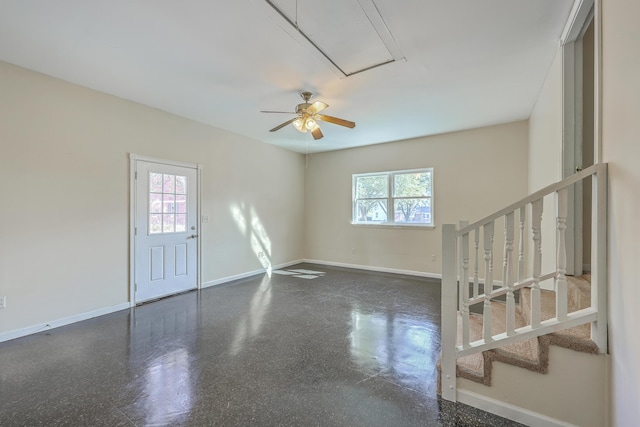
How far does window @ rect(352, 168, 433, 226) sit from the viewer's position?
5379 millimetres

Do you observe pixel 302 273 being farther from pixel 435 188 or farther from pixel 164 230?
pixel 435 188

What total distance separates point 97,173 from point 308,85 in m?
2.80

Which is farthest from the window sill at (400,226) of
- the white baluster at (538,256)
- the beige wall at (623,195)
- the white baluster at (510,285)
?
the beige wall at (623,195)

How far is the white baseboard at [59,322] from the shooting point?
279 cm

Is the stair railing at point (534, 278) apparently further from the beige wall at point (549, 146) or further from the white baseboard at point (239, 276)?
the white baseboard at point (239, 276)

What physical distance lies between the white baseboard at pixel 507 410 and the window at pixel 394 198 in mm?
3801

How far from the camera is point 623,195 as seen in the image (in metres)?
1.32

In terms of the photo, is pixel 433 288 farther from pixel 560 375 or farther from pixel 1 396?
pixel 1 396

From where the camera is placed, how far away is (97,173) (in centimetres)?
341

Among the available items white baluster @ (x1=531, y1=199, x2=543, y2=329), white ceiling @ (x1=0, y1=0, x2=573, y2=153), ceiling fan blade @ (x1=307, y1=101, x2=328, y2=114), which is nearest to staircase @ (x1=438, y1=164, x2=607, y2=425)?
white baluster @ (x1=531, y1=199, x2=543, y2=329)

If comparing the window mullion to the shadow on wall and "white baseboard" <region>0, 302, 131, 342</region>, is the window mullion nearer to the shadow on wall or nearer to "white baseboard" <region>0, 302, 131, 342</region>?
the shadow on wall

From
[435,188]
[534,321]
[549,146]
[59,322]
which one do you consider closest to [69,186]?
[59,322]

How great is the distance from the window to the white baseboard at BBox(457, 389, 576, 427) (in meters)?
3.80

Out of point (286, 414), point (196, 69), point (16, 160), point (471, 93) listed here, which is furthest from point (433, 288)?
point (16, 160)
